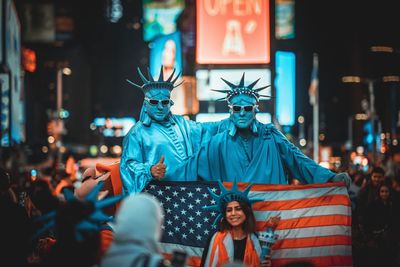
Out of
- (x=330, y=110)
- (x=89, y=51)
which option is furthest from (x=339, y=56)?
(x=89, y=51)

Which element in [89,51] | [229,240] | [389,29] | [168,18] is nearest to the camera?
[229,240]

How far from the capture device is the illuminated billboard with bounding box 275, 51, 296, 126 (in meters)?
77.4

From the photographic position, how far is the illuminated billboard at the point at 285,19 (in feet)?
321

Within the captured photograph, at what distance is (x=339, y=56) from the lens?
11825 centimetres

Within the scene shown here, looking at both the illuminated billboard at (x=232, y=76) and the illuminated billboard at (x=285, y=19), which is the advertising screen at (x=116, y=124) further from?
the illuminated billboard at (x=232, y=76)

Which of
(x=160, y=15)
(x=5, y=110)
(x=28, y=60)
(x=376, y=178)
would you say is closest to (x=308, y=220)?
(x=376, y=178)

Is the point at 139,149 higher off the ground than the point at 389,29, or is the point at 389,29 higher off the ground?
the point at 389,29

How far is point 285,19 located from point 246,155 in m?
89.3

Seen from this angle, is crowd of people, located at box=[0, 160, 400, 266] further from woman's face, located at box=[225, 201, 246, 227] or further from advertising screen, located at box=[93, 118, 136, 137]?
advertising screen, located at box=[93, 118, 136, 137]

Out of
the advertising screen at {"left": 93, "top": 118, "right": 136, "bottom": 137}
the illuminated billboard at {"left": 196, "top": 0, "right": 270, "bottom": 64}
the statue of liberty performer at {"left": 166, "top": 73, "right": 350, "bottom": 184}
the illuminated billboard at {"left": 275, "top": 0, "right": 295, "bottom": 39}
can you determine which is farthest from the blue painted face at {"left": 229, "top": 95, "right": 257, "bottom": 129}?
the advertising screen at {"left": 93, "top": 118, "right": 136, "bottom": 137}

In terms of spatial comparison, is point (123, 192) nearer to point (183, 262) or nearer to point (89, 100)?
point (183, 262)

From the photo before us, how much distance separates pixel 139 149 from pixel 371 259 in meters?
3.05

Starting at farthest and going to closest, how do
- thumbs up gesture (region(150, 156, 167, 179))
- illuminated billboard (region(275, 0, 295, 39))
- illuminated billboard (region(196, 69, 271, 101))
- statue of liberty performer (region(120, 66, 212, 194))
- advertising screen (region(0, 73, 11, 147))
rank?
illuminated billboard (region(275, 0, 295, 39)) → illuminated billboard (region(196, 69, 271, 101)) → advertising screen (region(0, 73, 11, 147)) → statue of liberty performer (region(120, 66, 212, 194)) → thumbs up gesture (region(150, 156, 167, 179))

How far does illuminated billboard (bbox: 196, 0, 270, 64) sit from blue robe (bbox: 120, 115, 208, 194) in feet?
82.3
